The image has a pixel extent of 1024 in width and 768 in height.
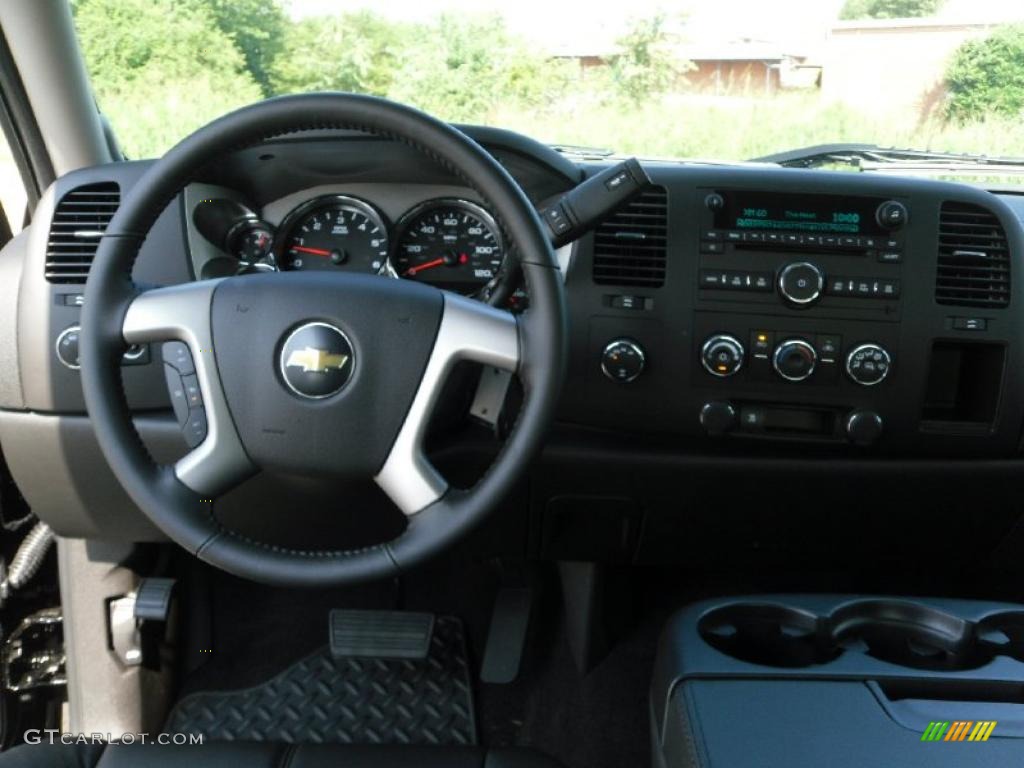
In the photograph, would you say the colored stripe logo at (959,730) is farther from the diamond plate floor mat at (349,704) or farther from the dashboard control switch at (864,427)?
the diamond plate floor mat at (349,704)

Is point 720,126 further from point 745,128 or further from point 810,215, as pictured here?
point 810,215

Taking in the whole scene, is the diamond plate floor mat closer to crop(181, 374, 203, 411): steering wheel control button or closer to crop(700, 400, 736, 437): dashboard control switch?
crop(700, 400, 736, 437): dashboard control switch

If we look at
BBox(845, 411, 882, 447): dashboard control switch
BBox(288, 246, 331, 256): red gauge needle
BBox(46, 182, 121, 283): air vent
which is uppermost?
BBox(46, 182, 121, 283): air vent

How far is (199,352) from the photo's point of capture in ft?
4.86

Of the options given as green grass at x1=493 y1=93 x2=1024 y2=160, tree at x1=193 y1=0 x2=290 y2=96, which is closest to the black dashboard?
green grass at x1=493 y1=93 x2=1024 y2=160

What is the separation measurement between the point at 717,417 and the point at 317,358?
2.63ft

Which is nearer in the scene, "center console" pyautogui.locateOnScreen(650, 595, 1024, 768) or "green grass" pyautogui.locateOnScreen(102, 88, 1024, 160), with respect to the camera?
"center console" pyautogui.locateOnScreen(650, 595, 1024, 768)

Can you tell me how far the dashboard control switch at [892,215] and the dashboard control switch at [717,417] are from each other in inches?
16.6

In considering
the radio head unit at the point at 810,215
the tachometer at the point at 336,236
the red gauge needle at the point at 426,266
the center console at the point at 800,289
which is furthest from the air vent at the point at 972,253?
the tachometer at the point at 336,236

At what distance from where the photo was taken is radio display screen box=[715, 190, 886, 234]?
188 cm

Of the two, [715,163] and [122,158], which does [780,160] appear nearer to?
[715,163]

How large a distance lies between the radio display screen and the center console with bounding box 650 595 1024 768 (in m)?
0.65

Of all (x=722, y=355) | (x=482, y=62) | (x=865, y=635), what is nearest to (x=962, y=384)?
(x=722, y=355)

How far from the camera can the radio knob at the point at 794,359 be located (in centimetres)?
188
